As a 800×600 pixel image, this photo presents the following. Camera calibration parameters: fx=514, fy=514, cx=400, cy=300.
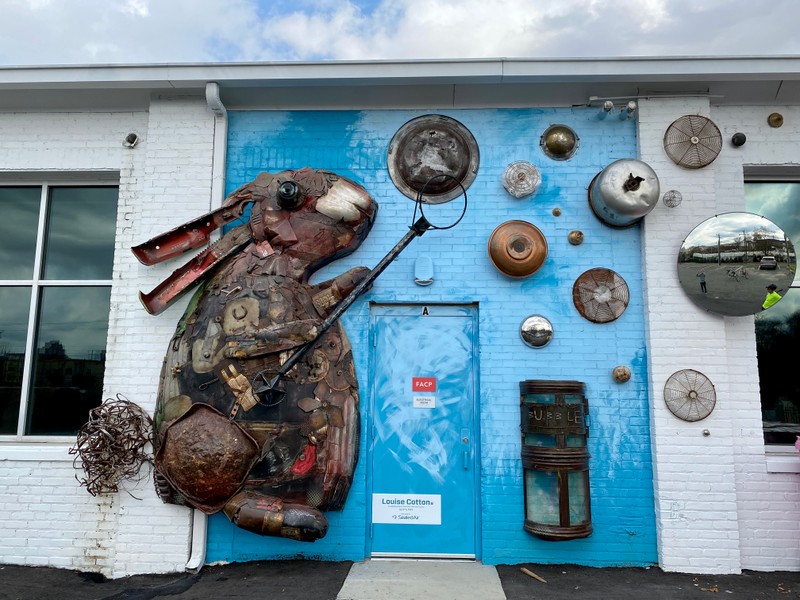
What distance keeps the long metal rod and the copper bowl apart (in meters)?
0.70

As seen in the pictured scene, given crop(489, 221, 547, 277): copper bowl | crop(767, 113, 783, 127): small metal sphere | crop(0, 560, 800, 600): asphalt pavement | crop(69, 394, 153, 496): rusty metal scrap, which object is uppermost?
crop(767, 113, 783, 127): small metal sphere

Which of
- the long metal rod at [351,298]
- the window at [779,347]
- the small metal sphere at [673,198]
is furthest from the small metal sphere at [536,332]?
the window at [779,347]

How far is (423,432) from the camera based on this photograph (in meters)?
4.49

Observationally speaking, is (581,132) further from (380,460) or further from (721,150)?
(380,460)

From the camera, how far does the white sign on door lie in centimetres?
438

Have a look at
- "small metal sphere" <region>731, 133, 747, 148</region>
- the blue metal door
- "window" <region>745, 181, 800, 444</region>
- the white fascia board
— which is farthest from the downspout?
"window" <region>745, 181, 800, 444</region>

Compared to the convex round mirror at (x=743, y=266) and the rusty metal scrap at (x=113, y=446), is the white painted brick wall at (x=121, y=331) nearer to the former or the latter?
the rusty metal scrap at (x=113, y=446)

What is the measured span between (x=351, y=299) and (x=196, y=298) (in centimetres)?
142

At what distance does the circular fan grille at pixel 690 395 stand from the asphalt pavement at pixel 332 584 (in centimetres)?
128

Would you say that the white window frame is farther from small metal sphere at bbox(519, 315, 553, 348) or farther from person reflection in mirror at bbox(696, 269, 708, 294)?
small metal sphere at bbox(519, 315, 553, 348)

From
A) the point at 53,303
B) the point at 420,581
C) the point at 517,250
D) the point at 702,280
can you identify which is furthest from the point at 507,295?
the point at 53,303

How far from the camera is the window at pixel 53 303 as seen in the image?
486 cm

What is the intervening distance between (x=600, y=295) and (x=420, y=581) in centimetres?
278

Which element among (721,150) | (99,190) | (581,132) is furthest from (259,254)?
(721,150)
